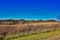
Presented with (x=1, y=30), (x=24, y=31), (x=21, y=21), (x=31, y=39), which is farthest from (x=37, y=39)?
(x=21, y=21)

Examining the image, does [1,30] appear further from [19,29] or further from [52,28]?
[52,28]

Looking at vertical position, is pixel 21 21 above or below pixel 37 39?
above

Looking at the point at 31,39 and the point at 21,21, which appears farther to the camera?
the point at 21,21

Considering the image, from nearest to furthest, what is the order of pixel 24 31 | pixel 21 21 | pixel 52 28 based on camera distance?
1. pixel 24 31
2. pixel 52 28
3. pixel 21 21

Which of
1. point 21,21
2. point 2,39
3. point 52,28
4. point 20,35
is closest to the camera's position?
point 2,39

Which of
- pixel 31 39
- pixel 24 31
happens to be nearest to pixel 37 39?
pixel 31 39

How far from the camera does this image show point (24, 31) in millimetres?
25391

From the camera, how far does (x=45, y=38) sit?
806 inches

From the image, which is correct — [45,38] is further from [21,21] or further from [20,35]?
[21,21]

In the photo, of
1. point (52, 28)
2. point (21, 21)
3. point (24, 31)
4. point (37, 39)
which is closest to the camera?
point (37, 39)

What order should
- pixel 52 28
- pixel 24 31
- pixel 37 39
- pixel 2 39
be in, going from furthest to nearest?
pixel 52 28
pixel 24 31
pixel 2 39
pixel 37 39

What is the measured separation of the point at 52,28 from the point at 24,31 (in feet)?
13.0

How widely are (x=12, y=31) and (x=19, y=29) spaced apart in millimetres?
886

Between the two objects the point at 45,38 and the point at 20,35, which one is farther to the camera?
the point at 20,35
